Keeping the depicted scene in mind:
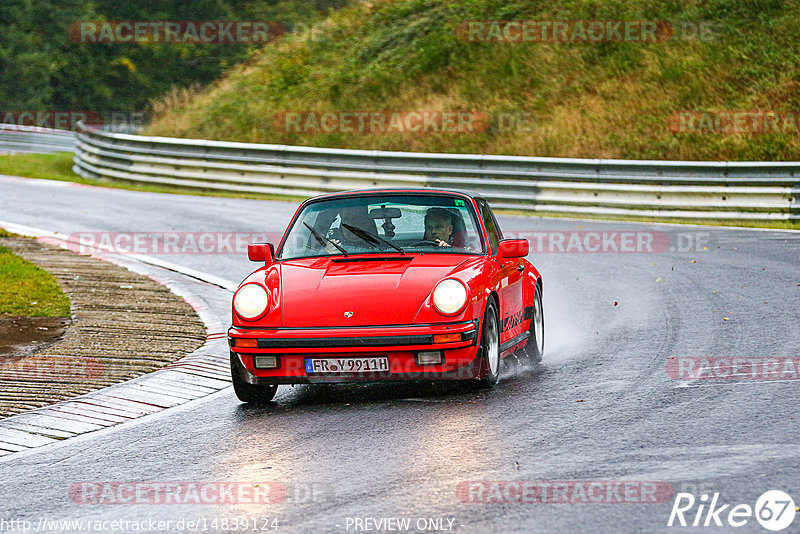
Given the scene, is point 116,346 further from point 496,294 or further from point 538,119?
point 538,119

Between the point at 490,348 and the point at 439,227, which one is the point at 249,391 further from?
the point at 439,227

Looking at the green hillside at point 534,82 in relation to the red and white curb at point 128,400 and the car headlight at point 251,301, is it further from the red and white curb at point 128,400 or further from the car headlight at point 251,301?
the car headlight at point 251,301

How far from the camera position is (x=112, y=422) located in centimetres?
740

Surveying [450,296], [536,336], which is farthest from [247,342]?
[536,336]

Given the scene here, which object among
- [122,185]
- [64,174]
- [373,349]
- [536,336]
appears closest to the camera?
[373,349]

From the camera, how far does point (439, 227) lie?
861 centimetres

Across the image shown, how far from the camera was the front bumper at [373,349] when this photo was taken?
24.1 feet

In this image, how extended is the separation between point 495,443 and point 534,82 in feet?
76.2

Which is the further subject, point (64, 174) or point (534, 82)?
point (64, 174)

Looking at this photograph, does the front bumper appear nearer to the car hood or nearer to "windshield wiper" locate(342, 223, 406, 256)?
the car hood

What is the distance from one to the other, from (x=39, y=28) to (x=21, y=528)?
55895mm

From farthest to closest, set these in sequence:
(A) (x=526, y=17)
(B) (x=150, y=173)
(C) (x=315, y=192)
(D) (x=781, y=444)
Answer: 1. (A) (x=526, y=17)
2. (B) (x=150, y=173)
3. (C) (x=315, y=192)
4. (D) (x=781, y=444)

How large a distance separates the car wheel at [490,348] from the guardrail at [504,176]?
1205cm

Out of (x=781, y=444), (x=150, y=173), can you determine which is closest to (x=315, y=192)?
(x=150, y=173)
